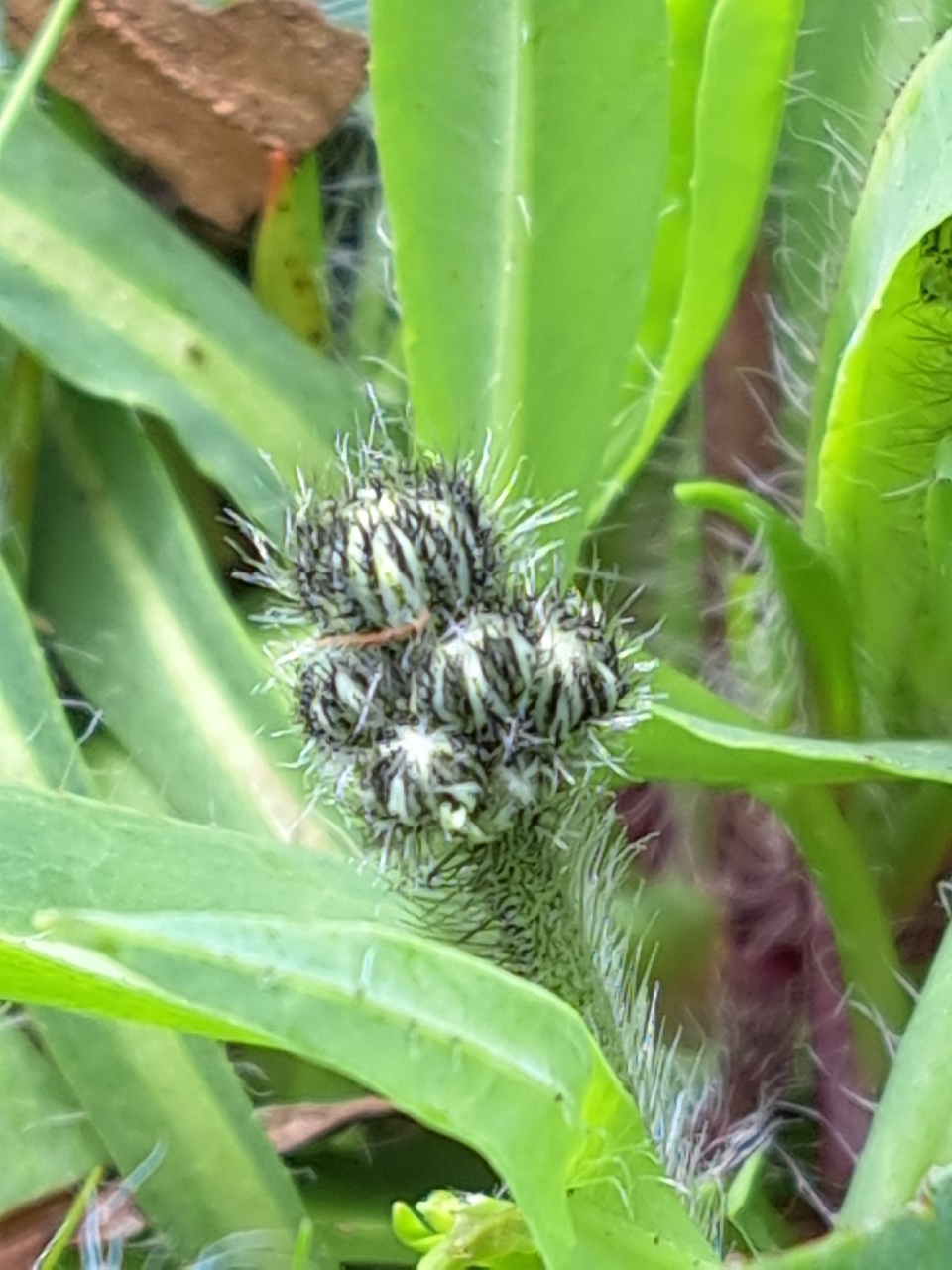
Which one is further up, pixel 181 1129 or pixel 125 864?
pixel 125 864

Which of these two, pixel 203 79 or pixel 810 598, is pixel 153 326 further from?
pixel 810 598

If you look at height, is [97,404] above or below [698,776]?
above

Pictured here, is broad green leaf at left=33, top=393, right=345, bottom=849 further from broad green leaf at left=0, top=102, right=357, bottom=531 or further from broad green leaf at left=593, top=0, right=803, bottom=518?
broad green leaf at left=593, top=0, right=803, bottom=518

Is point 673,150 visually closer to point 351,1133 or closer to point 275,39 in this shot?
point 275,39

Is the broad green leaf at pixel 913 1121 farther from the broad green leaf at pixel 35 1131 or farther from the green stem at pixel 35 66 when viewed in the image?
the green stem at pixel 35 66

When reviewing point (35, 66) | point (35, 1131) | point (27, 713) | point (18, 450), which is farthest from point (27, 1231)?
point (35, 66)

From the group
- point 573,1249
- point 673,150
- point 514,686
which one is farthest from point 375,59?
point 573,1249
